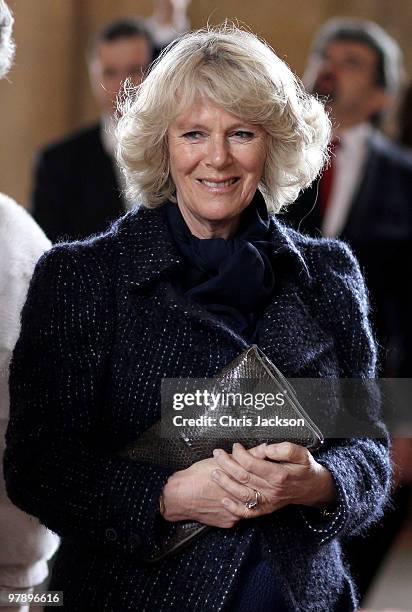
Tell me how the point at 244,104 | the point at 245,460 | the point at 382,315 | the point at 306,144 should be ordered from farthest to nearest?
1. the point at 382,315
2. the point at 306,144
3. the point at 244,104
4. the point at 245,460

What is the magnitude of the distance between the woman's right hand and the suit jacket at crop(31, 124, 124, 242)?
229 cm

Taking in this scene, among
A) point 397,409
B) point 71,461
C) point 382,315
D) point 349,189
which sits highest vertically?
point 71,461

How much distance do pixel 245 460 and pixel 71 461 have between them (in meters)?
0.36

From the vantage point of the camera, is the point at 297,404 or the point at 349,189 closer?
the point at 297,404

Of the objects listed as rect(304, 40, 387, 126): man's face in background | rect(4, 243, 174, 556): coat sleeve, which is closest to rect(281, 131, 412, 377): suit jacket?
rect(304, 40, 387, 126): man's face in background

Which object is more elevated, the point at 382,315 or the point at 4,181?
the point at 382,315

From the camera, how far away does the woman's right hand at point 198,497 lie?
93.3 inches

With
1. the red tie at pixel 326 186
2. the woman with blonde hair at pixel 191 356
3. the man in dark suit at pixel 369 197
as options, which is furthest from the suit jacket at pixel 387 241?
the woman with blonde hair at pixel 191 356

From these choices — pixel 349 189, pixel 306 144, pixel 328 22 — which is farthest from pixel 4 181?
pixel 306 144

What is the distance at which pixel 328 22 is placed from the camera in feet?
25.1

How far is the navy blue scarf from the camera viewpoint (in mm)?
2561

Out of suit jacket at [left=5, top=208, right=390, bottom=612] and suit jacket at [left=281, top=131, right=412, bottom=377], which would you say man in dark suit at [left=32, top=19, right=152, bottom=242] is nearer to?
suit jacket at [left=281, top=131, right=412, bottom=377]

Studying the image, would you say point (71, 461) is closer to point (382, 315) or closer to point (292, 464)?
point (292, 464)

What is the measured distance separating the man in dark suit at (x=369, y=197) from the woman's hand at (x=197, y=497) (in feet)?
6.26
